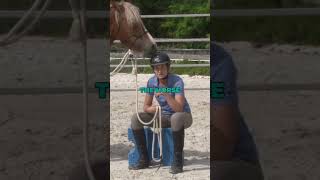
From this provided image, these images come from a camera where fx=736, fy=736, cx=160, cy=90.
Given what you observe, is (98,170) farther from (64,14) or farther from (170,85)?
(64,14)

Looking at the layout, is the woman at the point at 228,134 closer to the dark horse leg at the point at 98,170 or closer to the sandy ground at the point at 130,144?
the sandy ground at the point at 130,144

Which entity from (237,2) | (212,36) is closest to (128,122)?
(212,36)

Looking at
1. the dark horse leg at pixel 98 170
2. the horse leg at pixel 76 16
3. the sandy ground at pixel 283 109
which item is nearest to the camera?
the horse leg at pixel 76 16

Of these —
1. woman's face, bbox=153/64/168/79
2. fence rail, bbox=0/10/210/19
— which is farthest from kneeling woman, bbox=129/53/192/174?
fence rail, bbox=0/10/210/19

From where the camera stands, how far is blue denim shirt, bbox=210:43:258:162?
2049 millimetres

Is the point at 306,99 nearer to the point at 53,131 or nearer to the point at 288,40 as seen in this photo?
the point at 288,40

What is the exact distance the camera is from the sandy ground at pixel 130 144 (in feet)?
6.57

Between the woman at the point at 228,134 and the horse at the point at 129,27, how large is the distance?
20 cm

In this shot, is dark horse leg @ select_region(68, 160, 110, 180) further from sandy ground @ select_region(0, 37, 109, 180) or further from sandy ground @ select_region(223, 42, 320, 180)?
sandy ground @ select_region(223, 42, 320, 180)

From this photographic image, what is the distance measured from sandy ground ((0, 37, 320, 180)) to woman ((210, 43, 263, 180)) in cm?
7

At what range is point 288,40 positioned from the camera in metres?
2.36

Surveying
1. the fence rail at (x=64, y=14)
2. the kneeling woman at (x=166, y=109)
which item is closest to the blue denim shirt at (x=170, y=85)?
the kneeling woman at (x=166, y=109)

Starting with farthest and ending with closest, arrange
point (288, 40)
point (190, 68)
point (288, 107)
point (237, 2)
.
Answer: point (288, 107) < point (288, 40) < point (237, 2) < point (190, 68)

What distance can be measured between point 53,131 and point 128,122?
20.0 inches
